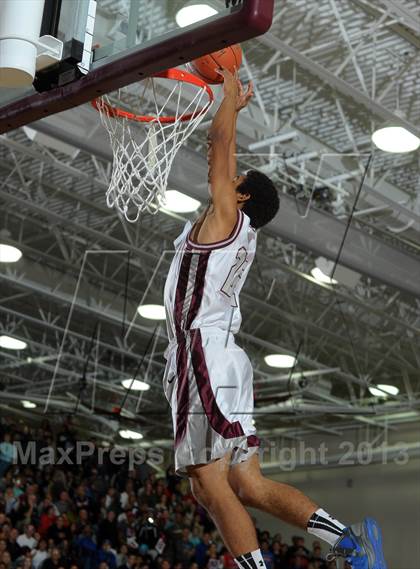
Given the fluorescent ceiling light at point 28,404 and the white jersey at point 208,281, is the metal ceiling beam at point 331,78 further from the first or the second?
the fluorescent ceiling light at point 28,404

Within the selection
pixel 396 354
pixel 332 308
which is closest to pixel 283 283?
pixel 332 308

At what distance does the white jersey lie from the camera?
4.90 metres

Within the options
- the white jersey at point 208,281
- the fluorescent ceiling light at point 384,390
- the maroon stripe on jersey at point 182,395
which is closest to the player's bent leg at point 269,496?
the maroon stripe on jersey at point 182,395

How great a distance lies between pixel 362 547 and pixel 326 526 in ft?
0.65

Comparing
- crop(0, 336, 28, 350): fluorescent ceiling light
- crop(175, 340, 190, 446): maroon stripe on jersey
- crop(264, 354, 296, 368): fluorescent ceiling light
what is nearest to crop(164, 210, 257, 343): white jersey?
crop(175, 340, 190, 446): maroon stripe on jersey

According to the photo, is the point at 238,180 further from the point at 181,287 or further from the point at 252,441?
the point at 252,441

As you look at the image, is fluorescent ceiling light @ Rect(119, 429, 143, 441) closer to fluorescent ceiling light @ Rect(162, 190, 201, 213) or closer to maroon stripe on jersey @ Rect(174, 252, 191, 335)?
fluorescent ceiling light @ Rect(162, 190, 201, 213)

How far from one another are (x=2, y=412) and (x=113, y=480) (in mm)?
11300

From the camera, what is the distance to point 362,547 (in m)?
4.31

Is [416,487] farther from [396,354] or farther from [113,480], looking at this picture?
[113,480]

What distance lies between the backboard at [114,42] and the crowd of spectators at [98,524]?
8.58 m

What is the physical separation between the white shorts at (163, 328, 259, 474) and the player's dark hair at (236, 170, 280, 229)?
0.67m

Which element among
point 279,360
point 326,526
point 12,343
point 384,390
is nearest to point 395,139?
Answer: point 326,526

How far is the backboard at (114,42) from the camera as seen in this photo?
399cm
